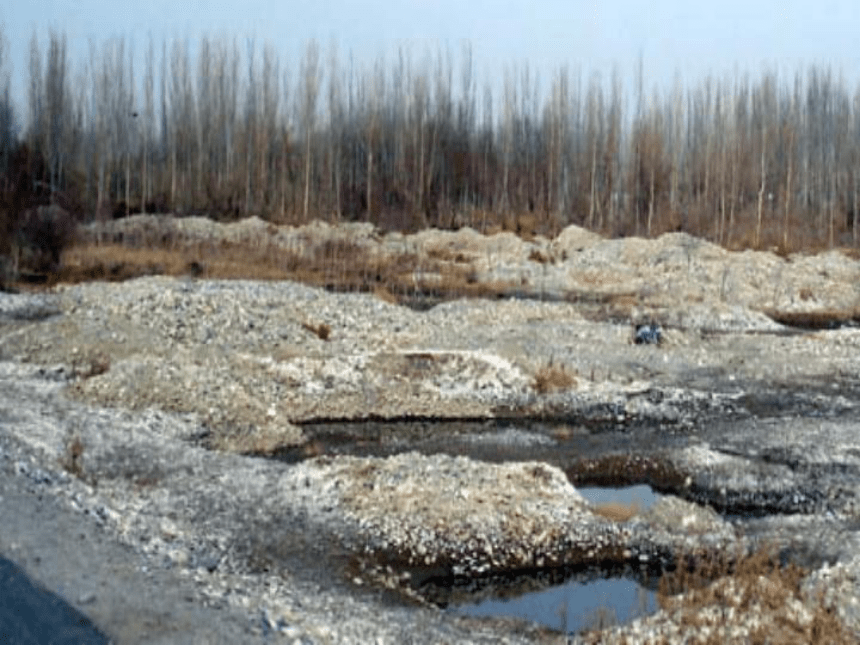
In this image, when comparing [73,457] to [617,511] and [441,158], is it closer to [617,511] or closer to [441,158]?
[617,511]

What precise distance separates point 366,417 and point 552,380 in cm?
417

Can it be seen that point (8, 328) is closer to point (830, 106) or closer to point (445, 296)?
point (445, 296)

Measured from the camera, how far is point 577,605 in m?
10.5

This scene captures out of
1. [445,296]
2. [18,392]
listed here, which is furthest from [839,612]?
[445,296]

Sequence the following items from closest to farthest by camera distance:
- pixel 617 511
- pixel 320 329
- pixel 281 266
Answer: pixel 617 511 < pixel 320 329 < pixel 281 266

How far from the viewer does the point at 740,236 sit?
59938mm

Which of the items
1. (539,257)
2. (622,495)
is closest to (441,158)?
(539,257)

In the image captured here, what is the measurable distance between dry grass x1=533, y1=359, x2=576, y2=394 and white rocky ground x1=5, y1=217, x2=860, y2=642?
234 millimetres

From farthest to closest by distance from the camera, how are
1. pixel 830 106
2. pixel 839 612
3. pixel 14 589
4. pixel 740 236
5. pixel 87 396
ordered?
pixel 830 106
pixel 740 236
pixel 87 396
pixel 839 612
pixel 14 589

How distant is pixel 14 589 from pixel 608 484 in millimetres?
9338

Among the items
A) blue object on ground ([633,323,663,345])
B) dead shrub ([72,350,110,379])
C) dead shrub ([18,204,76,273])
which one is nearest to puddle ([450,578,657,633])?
dead shrub ([72,350,110,379])

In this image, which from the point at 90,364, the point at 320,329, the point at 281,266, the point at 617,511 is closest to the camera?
the point at 617,511

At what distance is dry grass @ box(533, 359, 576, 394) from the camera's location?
20875 millimetres

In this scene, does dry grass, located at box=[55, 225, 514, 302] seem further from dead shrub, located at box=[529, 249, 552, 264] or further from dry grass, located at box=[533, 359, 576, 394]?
dry grass, located at box=[533, 359, 576, 394]
